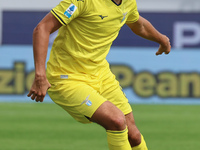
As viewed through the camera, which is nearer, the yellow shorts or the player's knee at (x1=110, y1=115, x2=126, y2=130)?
the player's knee at (x1=110, y1=115, x2=126, y2=130)

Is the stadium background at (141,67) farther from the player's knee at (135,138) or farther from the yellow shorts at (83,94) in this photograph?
the yellow shorts at (83,94)

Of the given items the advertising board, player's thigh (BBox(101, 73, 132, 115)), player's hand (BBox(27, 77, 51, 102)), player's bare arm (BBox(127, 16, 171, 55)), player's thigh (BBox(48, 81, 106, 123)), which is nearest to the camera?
player's hand (BBox(27, 77, 51, 102))

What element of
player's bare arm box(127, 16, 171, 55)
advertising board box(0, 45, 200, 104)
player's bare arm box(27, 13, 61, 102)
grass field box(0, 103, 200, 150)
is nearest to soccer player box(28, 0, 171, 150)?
player's bare arm box(27, 13, 61, 102)

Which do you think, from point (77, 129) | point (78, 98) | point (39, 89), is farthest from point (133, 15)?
point (77, 129)

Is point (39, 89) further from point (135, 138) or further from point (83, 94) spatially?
point (135, 138)

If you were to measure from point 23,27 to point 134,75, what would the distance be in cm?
326

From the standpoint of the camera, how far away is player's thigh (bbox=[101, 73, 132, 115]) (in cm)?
525

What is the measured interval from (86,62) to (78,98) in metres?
0.38

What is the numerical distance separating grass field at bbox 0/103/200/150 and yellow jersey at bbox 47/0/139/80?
2490 mm

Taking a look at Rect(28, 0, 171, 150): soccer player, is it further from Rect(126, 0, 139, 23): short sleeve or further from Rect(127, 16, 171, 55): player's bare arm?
Rect(127, 16, 171, 55): player's bare arm

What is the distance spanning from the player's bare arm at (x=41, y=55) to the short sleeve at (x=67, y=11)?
43 mm

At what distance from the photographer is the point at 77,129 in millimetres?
9406

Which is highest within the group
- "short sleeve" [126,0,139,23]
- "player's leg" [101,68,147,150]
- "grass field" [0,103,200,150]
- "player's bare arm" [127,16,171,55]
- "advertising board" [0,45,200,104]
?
"short sleeve" [126,0,139,23]

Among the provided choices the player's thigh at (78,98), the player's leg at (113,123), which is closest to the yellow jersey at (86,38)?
the player's thigh at (78,98)
